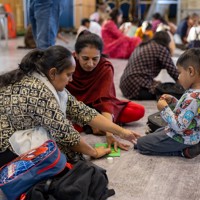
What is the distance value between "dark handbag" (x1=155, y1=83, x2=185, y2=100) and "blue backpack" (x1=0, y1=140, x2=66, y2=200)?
1.52 m

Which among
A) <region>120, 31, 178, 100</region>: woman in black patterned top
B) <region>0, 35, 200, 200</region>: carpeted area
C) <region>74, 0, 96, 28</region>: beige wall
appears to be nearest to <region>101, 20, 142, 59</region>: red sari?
<region>120, 31, 178, 100</region>: woman in black patterned top

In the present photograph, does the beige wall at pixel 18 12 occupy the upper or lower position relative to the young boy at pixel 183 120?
lower

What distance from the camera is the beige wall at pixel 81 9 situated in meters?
10.1

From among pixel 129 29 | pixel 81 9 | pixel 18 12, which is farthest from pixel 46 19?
pixel 81 9

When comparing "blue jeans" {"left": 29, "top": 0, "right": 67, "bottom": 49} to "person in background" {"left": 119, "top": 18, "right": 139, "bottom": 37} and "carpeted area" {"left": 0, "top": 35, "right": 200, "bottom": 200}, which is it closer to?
"carpeted area" {"left": 0, "top": 35, "right": 200, "bottom": 200}

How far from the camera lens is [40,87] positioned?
1522 mm

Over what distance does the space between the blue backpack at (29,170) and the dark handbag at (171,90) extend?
59.9 inches

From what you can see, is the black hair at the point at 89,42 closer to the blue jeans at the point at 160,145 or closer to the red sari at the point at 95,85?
the red sari at the point at 95,85

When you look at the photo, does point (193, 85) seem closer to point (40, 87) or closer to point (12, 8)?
point (40, 87)

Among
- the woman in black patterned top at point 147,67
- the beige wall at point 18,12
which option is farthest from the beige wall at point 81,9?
the woman in black patterned top at point 147,67

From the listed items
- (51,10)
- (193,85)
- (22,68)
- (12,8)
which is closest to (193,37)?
(51,10)

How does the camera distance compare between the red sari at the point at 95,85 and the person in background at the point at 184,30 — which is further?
the person in background at the point at 184,30

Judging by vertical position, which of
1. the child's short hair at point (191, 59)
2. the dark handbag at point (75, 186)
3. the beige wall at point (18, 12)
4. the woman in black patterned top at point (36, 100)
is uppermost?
the child's short hair at point (191, 59)

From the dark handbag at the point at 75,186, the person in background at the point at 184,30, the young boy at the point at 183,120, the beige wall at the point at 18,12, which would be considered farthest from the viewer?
the beige wall at the point at 18,12
